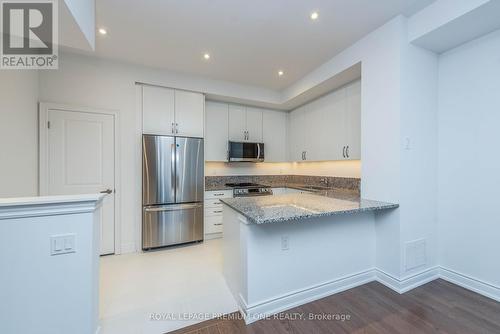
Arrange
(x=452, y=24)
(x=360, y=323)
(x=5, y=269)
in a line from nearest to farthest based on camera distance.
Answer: (x=5, y=269) → (x=360, y=323) → (x=452, y=24)

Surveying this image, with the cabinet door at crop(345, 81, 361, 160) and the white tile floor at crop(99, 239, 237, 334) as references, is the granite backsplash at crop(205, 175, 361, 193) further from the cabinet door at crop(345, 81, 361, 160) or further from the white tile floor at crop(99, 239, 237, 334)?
the white tile floor at crop(99, 239, 237, 334)

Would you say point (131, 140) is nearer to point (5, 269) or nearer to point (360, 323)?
point (5, 269)

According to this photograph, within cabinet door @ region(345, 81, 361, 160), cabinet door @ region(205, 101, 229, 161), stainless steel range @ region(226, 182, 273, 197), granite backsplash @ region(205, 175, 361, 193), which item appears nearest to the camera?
cabinet door @ region(345, 81, 361, 160)

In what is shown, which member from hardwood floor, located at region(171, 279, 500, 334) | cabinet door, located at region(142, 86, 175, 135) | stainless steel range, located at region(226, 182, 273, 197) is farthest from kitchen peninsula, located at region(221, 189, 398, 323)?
cabinet door, located at region(142, 86, 175, 135)

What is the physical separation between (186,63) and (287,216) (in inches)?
109

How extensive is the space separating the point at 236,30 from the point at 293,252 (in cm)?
247

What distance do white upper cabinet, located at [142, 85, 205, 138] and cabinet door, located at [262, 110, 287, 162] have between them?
1.51m

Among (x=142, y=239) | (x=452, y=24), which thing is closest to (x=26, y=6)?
(x=142, y=239)

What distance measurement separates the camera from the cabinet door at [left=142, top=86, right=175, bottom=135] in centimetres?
325

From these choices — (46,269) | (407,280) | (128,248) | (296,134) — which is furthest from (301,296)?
(296,134)

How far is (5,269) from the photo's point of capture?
1207 mm

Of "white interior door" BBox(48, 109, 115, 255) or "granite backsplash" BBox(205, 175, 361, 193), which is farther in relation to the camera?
"granite backsplash" BBox(205, 175, 361, 193)

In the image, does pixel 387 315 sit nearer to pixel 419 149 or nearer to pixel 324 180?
pixel 419 149

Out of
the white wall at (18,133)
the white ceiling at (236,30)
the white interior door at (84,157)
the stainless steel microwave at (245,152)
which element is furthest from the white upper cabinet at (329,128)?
the white wall at (18,133)
